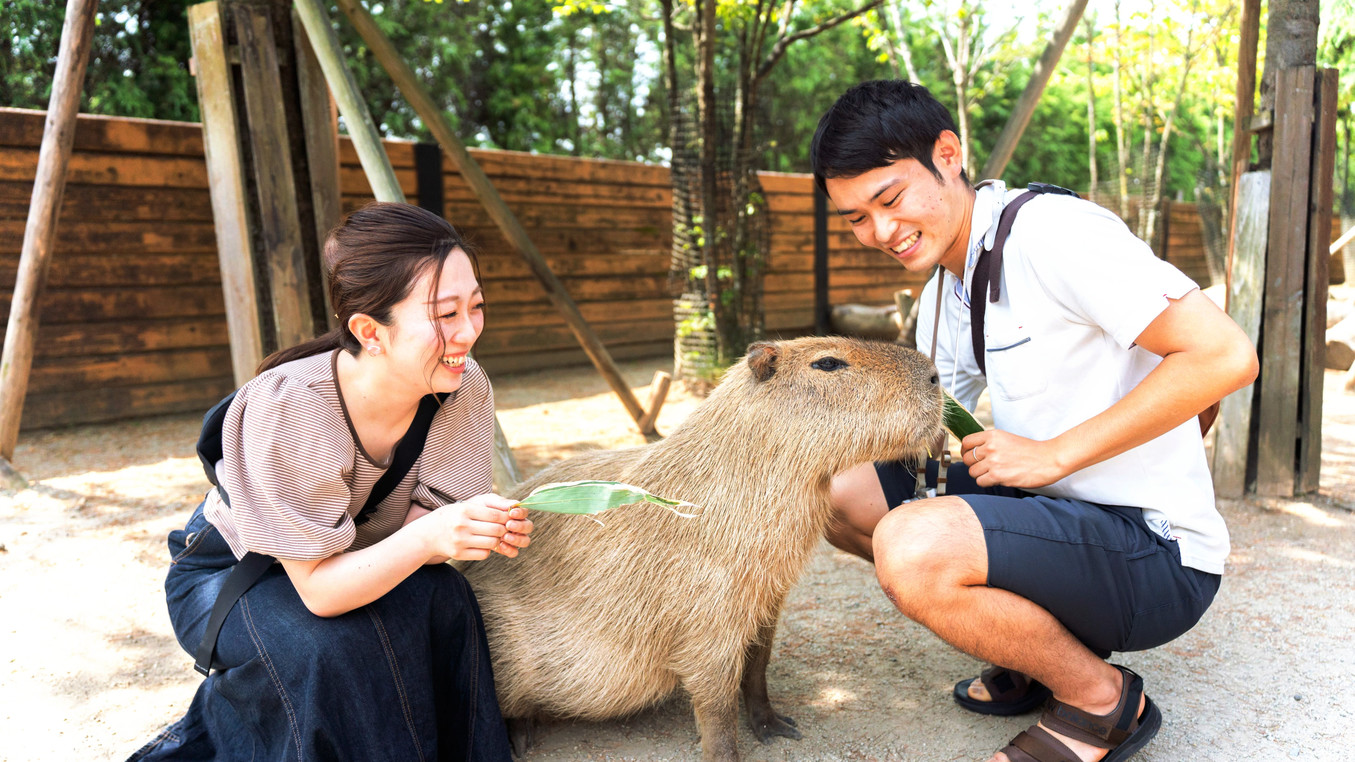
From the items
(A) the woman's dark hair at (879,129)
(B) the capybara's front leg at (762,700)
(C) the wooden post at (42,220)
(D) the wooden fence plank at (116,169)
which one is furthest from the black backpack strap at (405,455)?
(D) the wooden fence plank at (116,169)

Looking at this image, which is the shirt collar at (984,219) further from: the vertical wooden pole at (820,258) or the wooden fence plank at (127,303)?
the vertical wooden pole at (820,258)

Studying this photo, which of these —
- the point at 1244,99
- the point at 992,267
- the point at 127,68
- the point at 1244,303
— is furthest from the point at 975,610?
the point at 127,68

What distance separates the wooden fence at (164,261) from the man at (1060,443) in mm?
3157

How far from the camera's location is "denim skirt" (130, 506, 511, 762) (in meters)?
1.70

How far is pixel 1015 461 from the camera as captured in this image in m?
1.84

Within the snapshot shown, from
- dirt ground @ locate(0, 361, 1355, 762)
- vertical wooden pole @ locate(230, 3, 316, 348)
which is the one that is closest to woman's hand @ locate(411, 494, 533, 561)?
dirt ground @ locate(0, 361, 1355, 762)

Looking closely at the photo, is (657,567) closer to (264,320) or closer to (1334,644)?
(1334,644)

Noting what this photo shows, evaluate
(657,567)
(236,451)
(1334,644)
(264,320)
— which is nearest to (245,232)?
(264,320)

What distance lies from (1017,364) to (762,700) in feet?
3.47

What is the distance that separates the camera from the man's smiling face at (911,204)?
1953 millimetres

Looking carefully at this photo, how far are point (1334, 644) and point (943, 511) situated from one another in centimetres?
162

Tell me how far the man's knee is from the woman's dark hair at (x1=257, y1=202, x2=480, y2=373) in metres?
Result: 1.11

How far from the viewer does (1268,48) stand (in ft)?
12.3

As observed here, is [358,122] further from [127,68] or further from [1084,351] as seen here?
[127,68]
